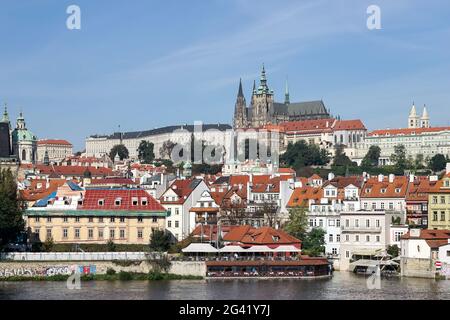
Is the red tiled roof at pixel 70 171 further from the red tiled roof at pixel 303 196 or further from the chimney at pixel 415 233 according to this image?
the chimney at pixel 415 233

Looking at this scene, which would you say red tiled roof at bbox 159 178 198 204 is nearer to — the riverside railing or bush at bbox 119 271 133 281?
the riverside railing

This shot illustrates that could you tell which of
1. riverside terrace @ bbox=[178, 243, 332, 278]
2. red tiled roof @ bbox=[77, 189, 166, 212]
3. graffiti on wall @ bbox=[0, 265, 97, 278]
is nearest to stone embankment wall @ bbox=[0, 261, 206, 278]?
graffiti on wall @ bbox=[0, 265, 97, 278]

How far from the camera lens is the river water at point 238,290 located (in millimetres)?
32188

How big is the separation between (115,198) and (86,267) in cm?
736

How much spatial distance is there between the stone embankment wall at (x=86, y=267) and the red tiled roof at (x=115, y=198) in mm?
6085

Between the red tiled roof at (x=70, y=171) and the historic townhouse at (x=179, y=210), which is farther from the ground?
the red tiled roof at (x=70, y=171)

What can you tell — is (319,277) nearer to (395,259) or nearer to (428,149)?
(395,259)

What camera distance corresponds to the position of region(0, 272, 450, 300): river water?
32188 mm

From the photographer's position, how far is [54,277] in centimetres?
4009

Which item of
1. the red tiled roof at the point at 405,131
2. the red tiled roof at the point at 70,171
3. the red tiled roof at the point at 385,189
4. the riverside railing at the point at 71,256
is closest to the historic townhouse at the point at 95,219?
the riverside railing at the point at 71,256

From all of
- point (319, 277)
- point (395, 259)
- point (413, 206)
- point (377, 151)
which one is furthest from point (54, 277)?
point (377, 151)

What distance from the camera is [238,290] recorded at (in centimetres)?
3475

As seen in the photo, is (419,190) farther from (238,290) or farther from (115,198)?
(238,290)

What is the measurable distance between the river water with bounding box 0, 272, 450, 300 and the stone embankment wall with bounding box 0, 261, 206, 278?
1.41 meters
